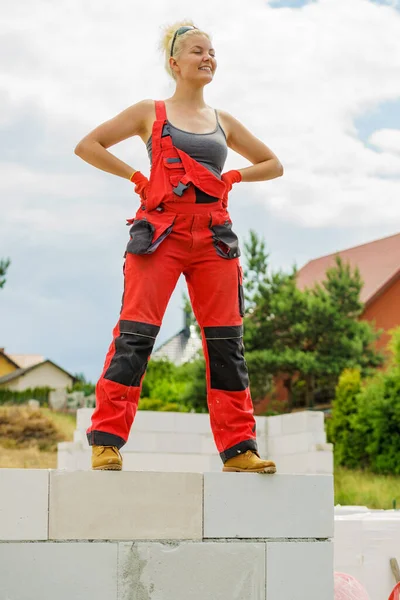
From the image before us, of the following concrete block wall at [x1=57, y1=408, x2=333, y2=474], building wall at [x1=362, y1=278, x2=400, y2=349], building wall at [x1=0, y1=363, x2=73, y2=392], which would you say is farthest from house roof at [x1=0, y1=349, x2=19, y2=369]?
concrete block wall at [x1=57, y1=408, x2=333, y2=474]

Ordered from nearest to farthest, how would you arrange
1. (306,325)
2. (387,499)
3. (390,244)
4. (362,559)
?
(362,559), (387,499), (306,325), (390,244)

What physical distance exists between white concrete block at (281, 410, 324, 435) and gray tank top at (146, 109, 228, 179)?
8.64 m

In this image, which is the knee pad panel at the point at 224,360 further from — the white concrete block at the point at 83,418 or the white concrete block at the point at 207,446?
the white concrete block at the point at 207,446

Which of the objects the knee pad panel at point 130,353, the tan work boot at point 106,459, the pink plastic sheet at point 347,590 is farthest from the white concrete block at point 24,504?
the pink plastic sheet at point 347,590

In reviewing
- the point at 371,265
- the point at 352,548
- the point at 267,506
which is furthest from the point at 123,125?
the point at 371,265

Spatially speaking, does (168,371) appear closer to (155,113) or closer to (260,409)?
(260,409)

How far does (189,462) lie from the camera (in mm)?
12797

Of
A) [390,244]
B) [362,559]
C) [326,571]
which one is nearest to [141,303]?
[326,571]

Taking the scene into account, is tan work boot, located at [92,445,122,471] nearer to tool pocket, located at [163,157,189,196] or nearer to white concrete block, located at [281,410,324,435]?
tool pocket, located at [163,157,189,196]

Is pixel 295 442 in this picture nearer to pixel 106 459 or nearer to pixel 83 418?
pixel 83 418

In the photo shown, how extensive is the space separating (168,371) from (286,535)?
84.5 feet

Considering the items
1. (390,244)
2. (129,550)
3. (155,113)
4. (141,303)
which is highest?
(390,244)

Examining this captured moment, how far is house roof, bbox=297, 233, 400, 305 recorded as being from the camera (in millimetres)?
26047

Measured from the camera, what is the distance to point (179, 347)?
111 feet
